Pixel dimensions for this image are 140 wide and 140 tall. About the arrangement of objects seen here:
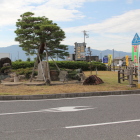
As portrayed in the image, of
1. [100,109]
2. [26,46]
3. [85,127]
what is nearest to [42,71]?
[26,46]

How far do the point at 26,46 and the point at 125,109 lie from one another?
13298 mm

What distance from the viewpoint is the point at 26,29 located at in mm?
16812

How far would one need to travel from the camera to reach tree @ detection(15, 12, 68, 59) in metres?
16.0

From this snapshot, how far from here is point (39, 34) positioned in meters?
16.4

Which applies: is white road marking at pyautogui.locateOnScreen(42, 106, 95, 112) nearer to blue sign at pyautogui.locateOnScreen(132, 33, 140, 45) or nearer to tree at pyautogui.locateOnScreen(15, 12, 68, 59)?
blue sign at pyautogui.locateOnScreen(132, 33, 140, 45)

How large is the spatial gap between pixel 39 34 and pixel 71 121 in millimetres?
12128

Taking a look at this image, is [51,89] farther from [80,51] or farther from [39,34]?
[80,51]

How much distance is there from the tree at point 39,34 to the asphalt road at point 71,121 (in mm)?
9517

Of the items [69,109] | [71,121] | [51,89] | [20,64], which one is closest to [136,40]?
[51,89]

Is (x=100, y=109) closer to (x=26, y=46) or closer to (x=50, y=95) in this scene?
(x=50, y=95)

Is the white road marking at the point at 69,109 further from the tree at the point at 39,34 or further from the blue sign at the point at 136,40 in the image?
the tree at the point at 39,34

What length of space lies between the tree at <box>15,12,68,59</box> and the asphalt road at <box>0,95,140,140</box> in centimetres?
952

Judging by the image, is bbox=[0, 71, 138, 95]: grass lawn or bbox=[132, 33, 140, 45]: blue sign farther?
bbox=[132, 33, 140, 45]: blue sign

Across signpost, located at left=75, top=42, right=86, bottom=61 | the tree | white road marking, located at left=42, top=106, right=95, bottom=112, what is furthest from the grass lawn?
signpost, located at left=75, top=42, right=86, bottom=61
